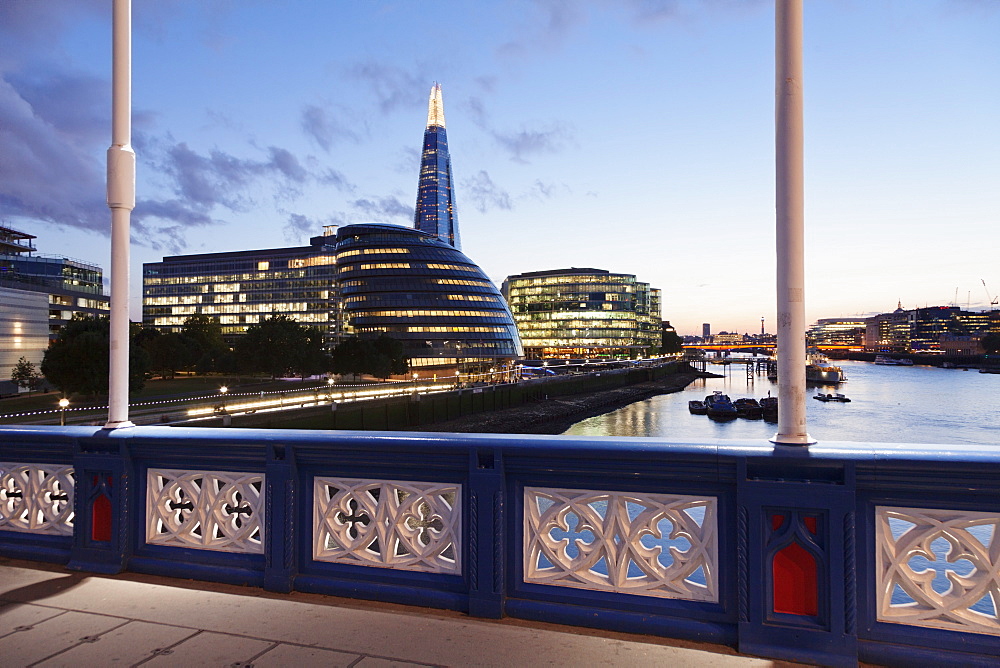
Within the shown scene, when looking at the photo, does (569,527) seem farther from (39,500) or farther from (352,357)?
(352,357)

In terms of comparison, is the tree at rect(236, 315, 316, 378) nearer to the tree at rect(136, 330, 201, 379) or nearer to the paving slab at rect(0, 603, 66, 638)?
the tree at rect(136, 330, 201, 379)

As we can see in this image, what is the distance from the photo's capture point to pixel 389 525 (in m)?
4.40

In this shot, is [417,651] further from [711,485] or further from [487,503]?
[711,485]

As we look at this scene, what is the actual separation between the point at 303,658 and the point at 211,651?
2.01 feet

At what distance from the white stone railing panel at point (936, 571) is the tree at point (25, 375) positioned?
65665 millimetres

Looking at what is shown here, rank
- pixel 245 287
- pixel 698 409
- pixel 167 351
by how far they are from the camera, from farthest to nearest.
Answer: pixel 245 287 → pixel 698 409 → pixel 167 351

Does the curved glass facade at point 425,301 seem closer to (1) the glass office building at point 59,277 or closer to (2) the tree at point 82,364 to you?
(1) the glass office building at point 59,277

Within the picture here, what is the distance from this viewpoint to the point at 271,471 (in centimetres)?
470

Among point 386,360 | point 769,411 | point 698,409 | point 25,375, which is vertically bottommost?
point 698,409

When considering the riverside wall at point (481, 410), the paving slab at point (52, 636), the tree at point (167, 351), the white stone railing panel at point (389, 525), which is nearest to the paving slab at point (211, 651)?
the paving slab at point (52, 636)

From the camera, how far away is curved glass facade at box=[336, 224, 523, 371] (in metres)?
101

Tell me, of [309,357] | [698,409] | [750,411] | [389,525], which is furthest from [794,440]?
[698,409]

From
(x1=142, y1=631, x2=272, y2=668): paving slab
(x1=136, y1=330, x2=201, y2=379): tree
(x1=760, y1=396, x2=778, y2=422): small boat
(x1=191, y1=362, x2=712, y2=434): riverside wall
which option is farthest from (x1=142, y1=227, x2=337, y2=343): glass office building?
(x1=142, y1=631, x2=272, y2=668): paving slab

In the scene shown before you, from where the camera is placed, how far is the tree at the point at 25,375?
175ft
